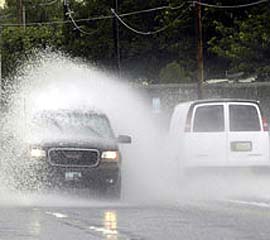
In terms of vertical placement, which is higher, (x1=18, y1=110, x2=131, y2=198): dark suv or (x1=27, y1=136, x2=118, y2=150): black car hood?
(x1=27, y1=136, x2=118, y2=150): black car hood

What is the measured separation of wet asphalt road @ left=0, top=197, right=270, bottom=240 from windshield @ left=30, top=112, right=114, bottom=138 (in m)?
2.23

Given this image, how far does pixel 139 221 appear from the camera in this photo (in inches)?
548

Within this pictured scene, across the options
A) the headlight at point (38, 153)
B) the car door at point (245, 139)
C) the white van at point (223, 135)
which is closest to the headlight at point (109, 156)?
the headlight at point (38, 153)

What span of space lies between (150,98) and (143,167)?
19448mm

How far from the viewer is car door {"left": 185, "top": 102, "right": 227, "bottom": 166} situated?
63.1 feet

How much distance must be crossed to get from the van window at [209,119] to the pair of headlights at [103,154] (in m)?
2.18

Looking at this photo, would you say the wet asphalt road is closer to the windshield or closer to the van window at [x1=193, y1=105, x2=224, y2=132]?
the windshield

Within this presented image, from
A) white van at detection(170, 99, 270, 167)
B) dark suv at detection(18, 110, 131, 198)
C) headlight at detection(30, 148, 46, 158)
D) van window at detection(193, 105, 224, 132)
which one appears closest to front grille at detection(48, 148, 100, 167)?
dark suv at detection(18, 110, 131, 198)

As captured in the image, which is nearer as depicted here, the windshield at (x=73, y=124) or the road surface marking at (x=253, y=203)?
the road surface marking at (x=253, y=203)

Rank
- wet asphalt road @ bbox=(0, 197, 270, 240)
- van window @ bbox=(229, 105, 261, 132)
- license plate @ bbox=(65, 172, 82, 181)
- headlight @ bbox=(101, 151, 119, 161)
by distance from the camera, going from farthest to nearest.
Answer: van window @ bbox=(229, 105, 261, 132)
headlight @ bbox=(101, 151, 119, 161)
license plate @ bbox=(65, 172, 82, 181)
wet asphalt road @ bbox=(0, 197, 270, 240)

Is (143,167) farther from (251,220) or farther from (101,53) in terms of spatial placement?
(101,53)

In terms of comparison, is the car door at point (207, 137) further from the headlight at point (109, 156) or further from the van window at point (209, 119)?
the headlight at point (109, 156)

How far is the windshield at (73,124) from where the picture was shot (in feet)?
61.6

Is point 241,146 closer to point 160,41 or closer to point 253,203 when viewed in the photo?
point 253,203
